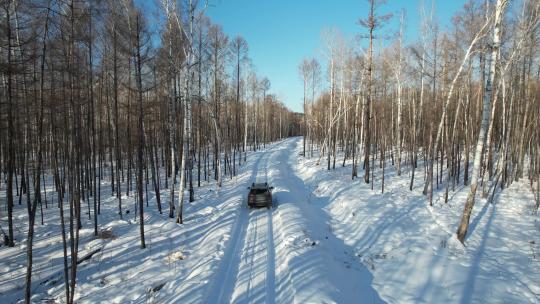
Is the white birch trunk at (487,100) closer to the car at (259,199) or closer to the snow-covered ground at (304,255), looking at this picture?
the snow-covered ground at (304,255)

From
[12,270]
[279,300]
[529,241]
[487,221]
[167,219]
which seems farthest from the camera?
[167,219]

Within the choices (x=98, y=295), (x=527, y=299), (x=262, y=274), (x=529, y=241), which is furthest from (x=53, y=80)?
(x=529, y=241)

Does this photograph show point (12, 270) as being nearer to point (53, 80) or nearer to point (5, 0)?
point (53, 80)

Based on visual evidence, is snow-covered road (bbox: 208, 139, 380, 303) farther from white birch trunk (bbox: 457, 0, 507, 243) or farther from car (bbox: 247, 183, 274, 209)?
white birch trunk (bbox: 457, 0, 507, 243)

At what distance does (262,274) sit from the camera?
815 centimetres

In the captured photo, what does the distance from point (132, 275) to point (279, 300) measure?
4839 mm

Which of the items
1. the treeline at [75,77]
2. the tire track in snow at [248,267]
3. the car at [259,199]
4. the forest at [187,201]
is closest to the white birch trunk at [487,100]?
the forest at [187,201]

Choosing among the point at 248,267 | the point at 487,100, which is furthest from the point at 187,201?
the point at 487,100

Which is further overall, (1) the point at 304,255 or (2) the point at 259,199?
(2) the point at 259,199

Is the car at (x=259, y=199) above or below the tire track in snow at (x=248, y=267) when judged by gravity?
above

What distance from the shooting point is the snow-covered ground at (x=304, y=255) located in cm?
751

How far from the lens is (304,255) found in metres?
9.29

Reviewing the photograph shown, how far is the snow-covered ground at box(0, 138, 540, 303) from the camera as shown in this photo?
7.51m

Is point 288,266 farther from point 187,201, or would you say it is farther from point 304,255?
point 187,201
